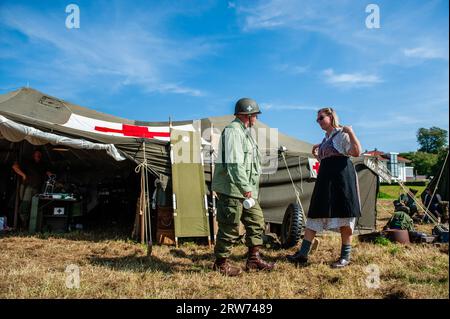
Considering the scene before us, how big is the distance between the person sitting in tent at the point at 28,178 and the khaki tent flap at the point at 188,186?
3.10 m

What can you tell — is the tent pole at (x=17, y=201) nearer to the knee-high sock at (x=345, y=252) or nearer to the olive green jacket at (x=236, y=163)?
the olive green jacket at (x=236, y=163)

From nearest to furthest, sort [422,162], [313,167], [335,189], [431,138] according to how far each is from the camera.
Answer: [335,189] → [313,167] → [422,162] → [431,138]

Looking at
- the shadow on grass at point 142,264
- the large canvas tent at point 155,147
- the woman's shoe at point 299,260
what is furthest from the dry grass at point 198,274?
the large canvas tent at point 155,147

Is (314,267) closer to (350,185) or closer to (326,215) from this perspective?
(326,215)

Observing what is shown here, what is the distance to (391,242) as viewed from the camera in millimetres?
6238

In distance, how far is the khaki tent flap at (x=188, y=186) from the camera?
6.57m

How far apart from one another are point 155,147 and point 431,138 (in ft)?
348

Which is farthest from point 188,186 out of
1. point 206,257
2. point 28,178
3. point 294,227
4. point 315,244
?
point 28,178

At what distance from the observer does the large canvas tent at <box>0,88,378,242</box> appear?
260 inches

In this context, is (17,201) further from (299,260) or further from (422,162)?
(422,162)

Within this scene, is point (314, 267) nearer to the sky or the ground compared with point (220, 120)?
nearer to the ground

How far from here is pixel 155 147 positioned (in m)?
6.88
